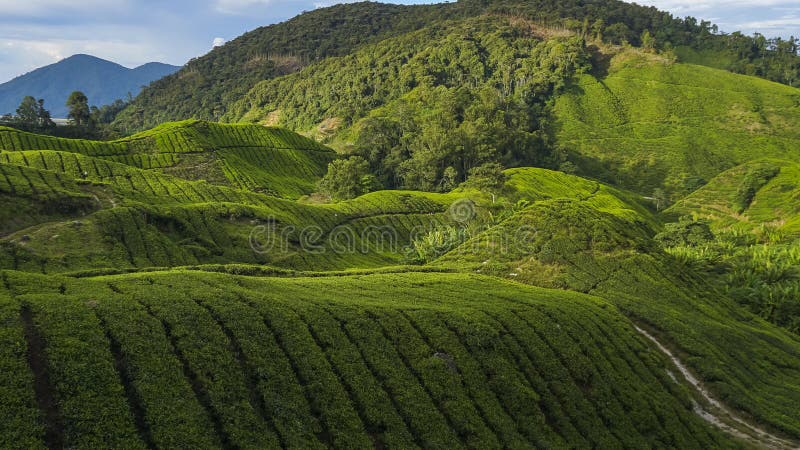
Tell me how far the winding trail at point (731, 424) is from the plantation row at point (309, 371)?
1.40 meters

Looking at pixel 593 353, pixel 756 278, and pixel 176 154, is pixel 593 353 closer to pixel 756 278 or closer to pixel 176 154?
pixel 756 278

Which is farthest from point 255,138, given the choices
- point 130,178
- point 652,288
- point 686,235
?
point 652,288

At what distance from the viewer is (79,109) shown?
122375mm

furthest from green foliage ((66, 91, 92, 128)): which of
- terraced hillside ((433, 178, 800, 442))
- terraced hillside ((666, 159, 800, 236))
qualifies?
terraced hillside ((666, 159, 800, 236))

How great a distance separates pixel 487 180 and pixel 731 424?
7387 centimetres

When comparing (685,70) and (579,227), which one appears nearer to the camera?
(579,227)

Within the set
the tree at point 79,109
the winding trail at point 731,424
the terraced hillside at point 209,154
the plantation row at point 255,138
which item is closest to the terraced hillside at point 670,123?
the plantation row at point 255,138

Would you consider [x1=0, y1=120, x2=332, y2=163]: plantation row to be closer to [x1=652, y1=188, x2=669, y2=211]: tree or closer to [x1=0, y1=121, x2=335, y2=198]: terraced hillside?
[x1=0, y1=121, x2=335, y2=198]: terraced hillside

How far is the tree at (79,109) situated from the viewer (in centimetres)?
12212

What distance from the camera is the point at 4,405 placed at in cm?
1285

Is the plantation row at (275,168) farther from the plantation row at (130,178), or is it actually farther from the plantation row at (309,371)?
the plantation row at (309,371)

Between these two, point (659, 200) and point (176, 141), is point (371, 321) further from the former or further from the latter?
point (659, 200)

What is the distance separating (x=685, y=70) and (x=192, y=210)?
200 metres

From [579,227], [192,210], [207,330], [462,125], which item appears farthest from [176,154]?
[207,330]
